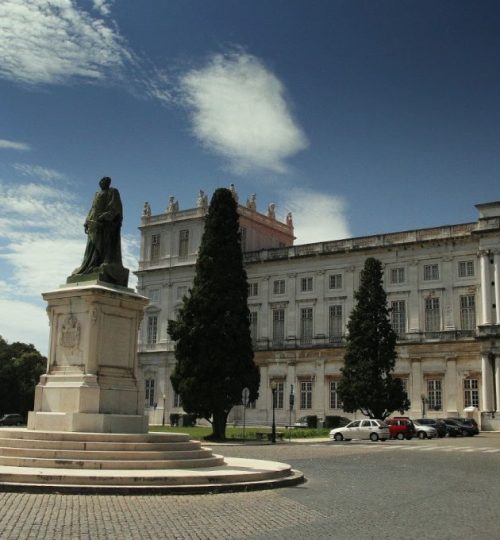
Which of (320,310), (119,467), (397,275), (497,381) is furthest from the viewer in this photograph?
(320,310)

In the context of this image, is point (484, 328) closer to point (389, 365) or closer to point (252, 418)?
point (389, 365)

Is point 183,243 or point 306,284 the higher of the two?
point 183,243

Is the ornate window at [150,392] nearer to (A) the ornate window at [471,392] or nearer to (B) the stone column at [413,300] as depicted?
(B) the stone column at [413,300]

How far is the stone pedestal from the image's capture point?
1667cm

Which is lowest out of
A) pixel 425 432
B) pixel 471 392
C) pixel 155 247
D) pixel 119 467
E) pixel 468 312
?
pixel 425 432

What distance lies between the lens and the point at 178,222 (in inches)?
2911

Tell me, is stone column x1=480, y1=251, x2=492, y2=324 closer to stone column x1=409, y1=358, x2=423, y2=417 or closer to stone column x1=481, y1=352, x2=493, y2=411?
stone column x1=481, y1=352, x2=493, y2=411

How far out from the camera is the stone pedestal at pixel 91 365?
1667 cm

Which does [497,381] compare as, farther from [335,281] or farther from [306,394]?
[306,394]

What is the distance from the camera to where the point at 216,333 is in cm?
4159

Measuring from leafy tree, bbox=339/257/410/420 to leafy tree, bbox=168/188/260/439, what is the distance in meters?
11.3

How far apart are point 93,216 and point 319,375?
47827mm

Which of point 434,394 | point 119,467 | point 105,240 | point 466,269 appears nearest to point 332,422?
point 434,394

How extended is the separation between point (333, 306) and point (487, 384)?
15.5 meters
